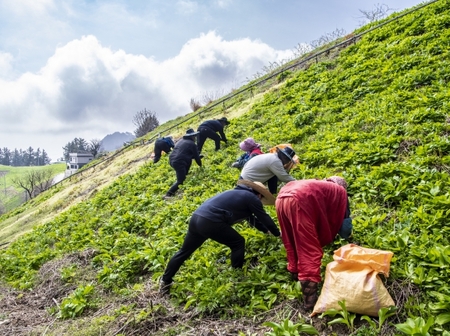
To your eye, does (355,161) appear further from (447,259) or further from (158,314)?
(158,314)

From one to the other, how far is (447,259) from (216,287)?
2663 millimetres

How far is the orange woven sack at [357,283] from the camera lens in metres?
3.06

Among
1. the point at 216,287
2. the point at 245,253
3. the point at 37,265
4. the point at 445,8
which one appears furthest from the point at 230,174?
the point at 445,8

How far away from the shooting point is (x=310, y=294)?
347 centimetres

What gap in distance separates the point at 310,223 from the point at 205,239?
1.47 metres

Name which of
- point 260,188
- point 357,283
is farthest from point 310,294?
point 260,188

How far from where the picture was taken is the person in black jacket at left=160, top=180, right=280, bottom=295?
4.12m

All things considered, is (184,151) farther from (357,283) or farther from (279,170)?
(357,283)

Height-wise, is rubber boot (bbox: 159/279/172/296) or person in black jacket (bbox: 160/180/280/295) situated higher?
person in black jacket (bbox: 160/180/280/295)

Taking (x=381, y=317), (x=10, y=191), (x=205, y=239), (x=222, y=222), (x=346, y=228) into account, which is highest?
(x=10, y=191)

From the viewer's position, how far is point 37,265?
25.1 ft

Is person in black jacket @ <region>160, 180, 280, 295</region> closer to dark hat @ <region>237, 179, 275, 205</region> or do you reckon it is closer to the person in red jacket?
dark hat @ <region>237, 179, 275, 205</region>

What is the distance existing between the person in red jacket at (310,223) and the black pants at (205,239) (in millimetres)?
761

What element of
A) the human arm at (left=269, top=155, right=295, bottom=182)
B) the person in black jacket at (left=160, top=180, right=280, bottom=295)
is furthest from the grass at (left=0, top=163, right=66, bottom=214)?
the human arm at (left=269, top=155, right=295, bottom=182)
